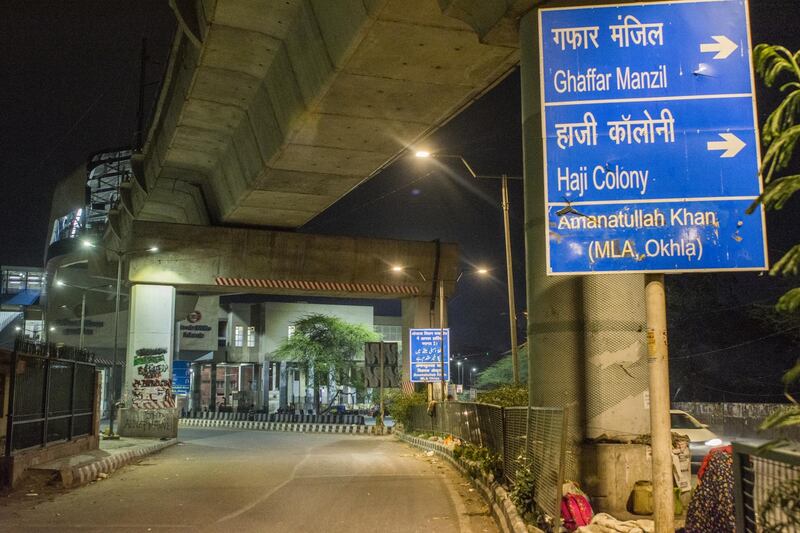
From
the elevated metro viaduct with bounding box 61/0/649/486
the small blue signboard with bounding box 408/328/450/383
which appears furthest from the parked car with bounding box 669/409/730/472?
the small blue signboard with bounding box 408/328/450/383

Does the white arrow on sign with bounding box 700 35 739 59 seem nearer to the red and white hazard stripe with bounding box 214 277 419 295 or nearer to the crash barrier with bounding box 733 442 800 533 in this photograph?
the crash barrier with bounding box 733 442 800 533

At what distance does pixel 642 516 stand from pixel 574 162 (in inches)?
188

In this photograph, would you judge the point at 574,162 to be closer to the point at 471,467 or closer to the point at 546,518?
the point at 546,518

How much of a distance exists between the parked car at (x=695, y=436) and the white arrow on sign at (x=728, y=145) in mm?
10399

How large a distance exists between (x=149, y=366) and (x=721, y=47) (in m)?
25.6

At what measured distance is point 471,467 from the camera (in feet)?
50.4

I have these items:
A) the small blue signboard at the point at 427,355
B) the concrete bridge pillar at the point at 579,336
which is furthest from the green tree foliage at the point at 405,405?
the concrete bridge pillar at the point at 579,336

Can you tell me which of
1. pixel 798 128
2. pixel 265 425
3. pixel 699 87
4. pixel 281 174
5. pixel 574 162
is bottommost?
pixel 265 425

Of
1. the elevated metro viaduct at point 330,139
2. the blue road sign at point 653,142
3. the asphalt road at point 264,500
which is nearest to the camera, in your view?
the blue road sign at point 653,142

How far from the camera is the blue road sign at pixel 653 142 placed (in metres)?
6.05

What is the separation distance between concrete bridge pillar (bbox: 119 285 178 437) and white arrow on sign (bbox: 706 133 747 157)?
2525 centimetres

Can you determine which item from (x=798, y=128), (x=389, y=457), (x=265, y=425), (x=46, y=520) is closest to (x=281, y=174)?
(x=389, y=457)

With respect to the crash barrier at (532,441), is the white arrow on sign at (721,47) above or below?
above

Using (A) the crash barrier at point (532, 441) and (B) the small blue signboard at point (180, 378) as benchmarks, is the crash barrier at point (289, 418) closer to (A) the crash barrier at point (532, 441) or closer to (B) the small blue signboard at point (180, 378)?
(B) the small blue signboard at point (180, 378)
